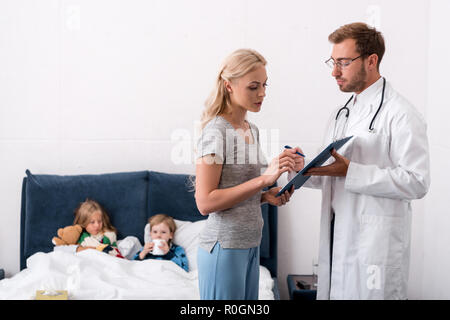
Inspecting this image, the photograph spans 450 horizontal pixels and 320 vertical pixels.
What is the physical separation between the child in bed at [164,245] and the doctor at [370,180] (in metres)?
0.99

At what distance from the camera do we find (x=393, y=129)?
1.76 meters

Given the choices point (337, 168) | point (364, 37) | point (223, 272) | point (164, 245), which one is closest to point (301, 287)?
point (164, 245)

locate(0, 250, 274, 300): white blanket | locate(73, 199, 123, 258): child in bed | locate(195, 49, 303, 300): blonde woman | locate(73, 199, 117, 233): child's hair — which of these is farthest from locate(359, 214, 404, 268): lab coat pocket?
locate(73, 199, 117, 233): child's hair

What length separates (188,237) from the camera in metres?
2.74

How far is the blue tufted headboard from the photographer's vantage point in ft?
9.19

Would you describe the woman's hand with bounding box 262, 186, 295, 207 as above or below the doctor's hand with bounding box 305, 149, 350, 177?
below

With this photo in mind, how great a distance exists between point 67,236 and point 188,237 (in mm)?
686

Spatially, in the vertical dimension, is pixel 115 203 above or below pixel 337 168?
below

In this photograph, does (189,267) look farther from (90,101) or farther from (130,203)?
(90,101)

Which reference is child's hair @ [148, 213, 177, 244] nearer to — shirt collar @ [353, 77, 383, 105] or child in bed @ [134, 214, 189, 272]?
child in bed @ [134, 214, 189, 272]

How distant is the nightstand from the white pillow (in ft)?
1.93

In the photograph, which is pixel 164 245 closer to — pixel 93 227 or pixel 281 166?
pixel 93 227

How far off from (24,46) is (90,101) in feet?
1.70
